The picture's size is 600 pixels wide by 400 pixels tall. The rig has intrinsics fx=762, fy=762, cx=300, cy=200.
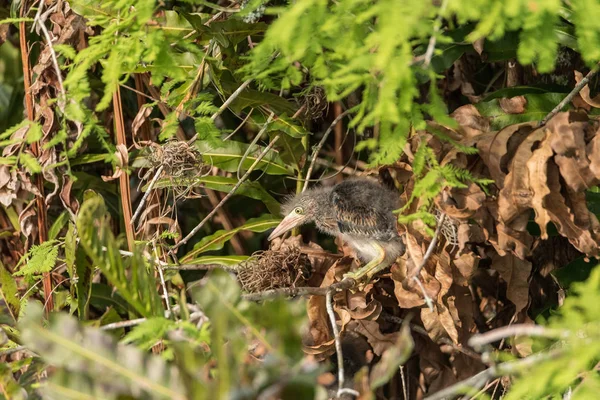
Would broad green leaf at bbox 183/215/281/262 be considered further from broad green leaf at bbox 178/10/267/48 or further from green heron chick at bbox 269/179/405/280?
broad green leaf at bbox 178/10/267/48

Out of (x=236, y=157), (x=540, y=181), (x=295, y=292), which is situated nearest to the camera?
(x=540, y=181)

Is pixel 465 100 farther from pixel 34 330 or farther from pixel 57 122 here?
pixel 34 330

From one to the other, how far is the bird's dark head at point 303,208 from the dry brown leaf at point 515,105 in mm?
513

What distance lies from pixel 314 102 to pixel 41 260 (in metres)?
0.82

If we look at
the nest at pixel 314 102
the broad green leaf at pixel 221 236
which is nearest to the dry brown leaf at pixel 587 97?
the nest at pixel 314 102

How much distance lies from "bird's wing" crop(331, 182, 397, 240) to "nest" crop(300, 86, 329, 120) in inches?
9.1

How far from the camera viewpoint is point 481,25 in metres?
1.03

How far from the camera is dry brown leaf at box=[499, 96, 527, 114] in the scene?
1754mm

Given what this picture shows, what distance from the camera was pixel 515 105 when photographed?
1755 mm

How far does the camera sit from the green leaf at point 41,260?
1934 mm

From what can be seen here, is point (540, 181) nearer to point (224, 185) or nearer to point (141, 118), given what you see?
point (224, 185)

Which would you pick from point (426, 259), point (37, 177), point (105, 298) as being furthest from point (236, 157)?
point (426, 259)

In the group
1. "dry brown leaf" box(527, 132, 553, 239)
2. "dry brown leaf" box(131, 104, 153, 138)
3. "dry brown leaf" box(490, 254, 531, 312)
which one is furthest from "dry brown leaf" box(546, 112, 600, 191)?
"dry brown leaf" box(131, 104, 153, 138)

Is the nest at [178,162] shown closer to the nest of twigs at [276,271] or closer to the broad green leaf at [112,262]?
the nest of twigs at [276,271]
